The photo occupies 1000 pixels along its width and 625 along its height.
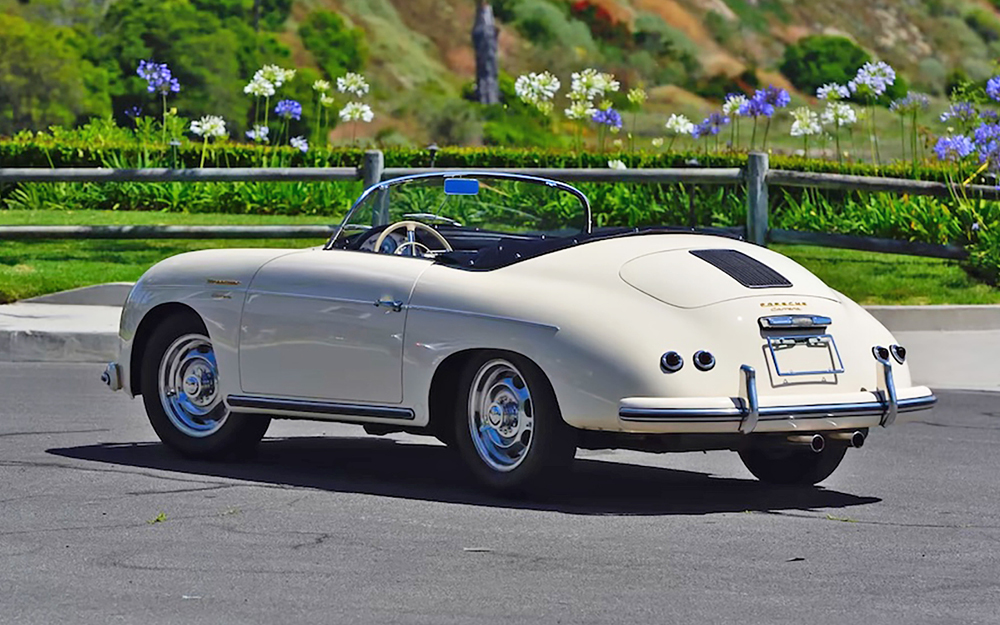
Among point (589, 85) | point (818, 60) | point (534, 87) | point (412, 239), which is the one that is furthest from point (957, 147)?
point (818, 60)

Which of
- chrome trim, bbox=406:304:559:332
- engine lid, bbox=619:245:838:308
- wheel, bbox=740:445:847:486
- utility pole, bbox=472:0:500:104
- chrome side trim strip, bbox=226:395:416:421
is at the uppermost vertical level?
utility pole, bbox=472:0:500:104

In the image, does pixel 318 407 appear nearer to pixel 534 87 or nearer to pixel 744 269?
pixel 744 269

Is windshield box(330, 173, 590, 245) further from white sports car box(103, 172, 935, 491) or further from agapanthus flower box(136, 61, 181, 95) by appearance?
agapanthus flower box(136, 61, 181, 95)

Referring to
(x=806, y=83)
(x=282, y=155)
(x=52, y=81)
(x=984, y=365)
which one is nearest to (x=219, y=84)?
(x=52, y=81)

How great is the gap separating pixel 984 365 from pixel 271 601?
8.91m

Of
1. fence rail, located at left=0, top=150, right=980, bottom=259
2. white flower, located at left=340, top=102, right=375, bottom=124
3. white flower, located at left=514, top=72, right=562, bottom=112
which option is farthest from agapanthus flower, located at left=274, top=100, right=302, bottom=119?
fence rail, located at left=0, top=150, right=980, bottom=259

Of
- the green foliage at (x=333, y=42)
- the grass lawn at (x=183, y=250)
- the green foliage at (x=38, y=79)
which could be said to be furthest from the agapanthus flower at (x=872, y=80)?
the green foliage at (x=333, y=42)

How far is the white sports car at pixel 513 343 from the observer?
7.62 m

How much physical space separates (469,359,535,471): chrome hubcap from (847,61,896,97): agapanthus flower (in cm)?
1366

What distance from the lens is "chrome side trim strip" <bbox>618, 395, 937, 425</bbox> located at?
747 centimetres

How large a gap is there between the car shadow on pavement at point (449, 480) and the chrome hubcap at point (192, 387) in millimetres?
197

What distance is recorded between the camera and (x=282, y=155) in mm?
23797

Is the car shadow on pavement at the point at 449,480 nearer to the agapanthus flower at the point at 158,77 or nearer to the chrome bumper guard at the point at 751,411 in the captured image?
the chrome bumper guard at the point at 751,411

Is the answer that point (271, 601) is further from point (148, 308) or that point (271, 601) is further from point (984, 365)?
point (984, 365)
